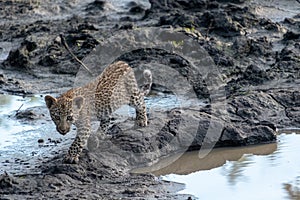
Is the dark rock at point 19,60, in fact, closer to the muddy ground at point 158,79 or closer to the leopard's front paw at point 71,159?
the muddy ground at point 158,79

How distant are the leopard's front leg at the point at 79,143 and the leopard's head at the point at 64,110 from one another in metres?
0.20

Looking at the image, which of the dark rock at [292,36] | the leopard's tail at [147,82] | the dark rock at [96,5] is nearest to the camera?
the leopard's tail at [147,82]

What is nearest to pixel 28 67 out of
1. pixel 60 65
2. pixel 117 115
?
pixel 60 65

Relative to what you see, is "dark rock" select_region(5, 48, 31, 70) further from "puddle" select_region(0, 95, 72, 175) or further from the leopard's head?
the leopard's head

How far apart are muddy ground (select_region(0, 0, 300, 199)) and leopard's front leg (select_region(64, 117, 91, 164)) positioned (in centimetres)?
10

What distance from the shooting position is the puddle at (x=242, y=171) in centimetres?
934

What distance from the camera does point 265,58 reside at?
14.3 metres

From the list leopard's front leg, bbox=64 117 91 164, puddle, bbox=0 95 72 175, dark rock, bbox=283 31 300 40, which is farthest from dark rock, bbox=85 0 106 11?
leopard's front leg, bbox=64 117 91 164

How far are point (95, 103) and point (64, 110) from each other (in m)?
0.81

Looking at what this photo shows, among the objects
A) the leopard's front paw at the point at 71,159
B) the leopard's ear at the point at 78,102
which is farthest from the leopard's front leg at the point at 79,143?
the leopard's ear at the point at 78,102

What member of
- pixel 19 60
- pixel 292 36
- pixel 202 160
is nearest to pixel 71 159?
pixel 202 160

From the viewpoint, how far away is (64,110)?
9477 mm

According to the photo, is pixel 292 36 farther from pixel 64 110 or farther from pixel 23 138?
pixel 64 110

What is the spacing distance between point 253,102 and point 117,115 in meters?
2.02
